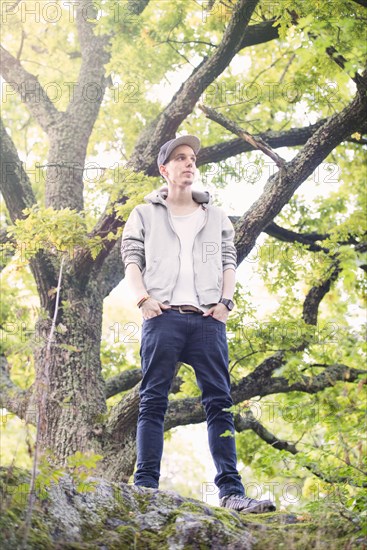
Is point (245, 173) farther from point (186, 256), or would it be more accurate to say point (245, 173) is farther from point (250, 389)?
point (186, 256)

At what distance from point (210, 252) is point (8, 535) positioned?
2.48 m

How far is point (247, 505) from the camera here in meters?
3.75

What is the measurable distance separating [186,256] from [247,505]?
164 cm

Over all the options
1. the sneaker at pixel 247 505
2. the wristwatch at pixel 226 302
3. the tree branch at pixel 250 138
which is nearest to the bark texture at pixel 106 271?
the tree branch at pixel 250 138

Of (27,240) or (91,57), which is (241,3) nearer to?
(27,240)

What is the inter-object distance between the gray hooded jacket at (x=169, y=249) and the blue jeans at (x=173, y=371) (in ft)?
0.58

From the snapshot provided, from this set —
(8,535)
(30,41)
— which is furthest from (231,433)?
(30,41)

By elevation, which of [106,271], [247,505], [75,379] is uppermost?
[106,271]

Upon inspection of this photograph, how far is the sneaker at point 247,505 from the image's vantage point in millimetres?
3680

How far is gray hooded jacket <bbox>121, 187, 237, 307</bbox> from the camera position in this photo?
14.6ft

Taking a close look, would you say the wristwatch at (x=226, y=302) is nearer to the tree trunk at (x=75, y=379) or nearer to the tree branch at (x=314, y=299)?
the tree trunk at (x=75, y=379)

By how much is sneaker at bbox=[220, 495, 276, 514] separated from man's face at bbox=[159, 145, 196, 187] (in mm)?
2071

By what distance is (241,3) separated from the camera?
22.4 feet

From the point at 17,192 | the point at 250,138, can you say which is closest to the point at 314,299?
the point at 250,138
